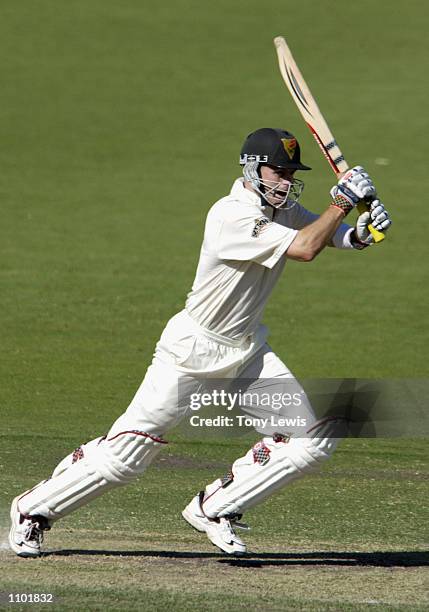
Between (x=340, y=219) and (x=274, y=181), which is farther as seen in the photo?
(x=274, y=181)

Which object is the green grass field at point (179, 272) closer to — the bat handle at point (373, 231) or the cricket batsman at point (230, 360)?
the cricket batsman at point (230, 360)

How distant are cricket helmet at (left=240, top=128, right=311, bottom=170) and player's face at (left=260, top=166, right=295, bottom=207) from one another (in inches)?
1.6

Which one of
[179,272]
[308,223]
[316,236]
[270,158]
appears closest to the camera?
[316,236]

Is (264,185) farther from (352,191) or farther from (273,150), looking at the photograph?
(352,191)

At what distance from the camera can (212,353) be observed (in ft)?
20.1

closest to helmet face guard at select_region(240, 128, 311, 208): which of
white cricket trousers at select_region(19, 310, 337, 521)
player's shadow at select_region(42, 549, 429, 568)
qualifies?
white cricket trousers at select_region(19, 310, 337, 521)

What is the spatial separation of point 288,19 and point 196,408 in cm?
2157

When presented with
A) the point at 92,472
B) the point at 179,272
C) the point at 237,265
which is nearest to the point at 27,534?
the point at 92,472

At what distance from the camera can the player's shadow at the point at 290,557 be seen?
245 inches

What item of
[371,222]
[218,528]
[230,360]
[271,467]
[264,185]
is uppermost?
[264,185]

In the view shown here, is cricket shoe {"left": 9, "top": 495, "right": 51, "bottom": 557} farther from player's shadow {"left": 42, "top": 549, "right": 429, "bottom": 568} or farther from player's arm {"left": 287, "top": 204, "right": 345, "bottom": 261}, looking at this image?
player's arm {"left": 287, "top": 204, "right": 345, "bottom": 261}

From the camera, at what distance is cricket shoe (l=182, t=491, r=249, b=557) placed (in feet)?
20.3

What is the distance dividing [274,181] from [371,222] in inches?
20.1

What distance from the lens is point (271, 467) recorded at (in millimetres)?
6094
